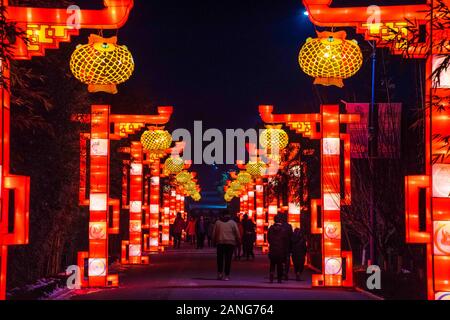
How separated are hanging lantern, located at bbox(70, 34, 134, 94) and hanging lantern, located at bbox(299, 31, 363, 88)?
2.67m

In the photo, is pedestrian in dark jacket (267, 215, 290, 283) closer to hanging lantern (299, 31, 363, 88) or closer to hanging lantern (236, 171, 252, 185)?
hanging lantern (299, 31, 363, 88)

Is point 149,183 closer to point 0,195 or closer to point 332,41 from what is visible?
point 332,41

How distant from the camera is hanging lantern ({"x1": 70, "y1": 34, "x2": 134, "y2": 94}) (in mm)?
12758

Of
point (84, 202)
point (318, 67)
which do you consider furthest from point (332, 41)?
point (84, 202)

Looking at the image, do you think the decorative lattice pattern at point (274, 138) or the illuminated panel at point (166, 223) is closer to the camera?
the decorative lattice pattern at point (274, 138)

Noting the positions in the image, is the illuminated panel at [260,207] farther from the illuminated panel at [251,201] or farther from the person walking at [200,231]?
the illuminated panel at [251,201]

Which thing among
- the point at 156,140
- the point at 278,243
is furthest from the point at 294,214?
the point at 278,243

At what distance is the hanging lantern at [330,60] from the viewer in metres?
12.1

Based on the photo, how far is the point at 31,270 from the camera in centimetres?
1585

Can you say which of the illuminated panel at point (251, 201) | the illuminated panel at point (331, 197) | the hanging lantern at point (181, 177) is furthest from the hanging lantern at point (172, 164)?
the illuminated panel at point (331, 197)

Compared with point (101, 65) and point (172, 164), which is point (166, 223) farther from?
point (101, 65)

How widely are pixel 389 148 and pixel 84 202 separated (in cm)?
594

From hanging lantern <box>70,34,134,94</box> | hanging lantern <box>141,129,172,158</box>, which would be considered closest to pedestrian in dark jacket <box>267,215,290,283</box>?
hanging lantern <box>141,129,172,158</box>

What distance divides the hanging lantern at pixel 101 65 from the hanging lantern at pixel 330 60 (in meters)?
2.67
